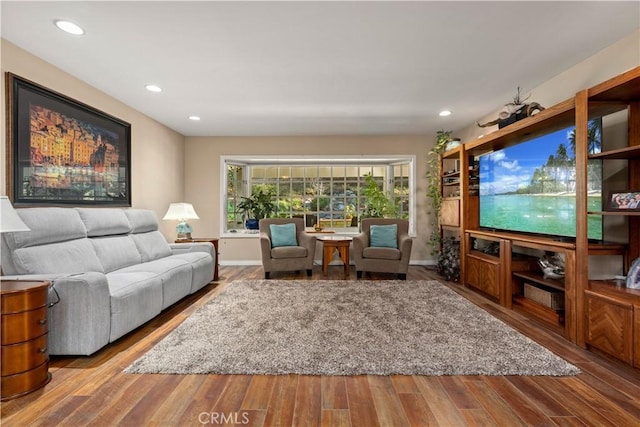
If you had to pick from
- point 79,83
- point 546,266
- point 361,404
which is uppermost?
point 79,83

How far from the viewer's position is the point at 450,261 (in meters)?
4.51

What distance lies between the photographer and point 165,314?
10.3 feet

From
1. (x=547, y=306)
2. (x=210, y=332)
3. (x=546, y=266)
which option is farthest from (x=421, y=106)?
(x=210, y=332)

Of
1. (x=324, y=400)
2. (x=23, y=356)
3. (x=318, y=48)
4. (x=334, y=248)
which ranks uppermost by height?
(x=318, y=48)

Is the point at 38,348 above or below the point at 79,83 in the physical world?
below

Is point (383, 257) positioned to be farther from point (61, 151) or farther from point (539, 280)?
point (61, 151)

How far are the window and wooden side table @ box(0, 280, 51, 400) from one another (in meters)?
4.20

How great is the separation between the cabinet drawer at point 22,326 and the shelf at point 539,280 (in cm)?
373

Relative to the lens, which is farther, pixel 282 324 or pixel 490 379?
pixel 282 324

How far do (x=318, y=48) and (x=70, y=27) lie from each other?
1.83 metres

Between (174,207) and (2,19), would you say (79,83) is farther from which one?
(174,207)

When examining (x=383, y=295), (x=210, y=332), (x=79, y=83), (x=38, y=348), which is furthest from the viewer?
(x=383, y=295)

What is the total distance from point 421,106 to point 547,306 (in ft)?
8.67

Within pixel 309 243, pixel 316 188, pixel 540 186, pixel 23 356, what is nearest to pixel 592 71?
pixel 540 186
